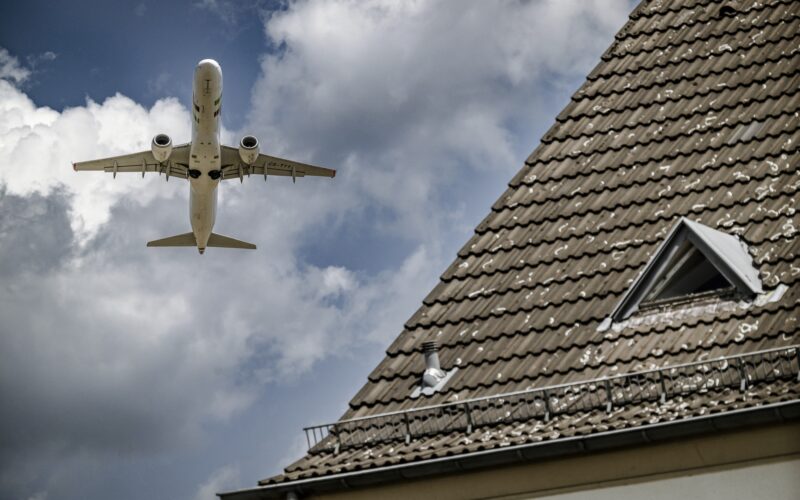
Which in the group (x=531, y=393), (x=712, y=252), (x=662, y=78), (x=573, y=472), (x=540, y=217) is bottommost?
(x=573, y=472)

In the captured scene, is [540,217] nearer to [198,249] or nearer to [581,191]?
[581,191]

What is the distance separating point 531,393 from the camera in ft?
36.2

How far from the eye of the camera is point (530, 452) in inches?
412

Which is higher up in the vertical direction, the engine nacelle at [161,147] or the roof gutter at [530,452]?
the engine nacelle at [161,147]

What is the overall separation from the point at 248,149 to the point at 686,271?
32.4 meters

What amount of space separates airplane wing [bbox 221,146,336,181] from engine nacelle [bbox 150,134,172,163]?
319cm

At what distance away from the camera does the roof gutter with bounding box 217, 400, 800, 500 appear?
32.2 feet

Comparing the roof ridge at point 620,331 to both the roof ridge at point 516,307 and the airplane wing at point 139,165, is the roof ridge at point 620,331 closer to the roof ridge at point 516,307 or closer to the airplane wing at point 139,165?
the roof ridge at point 516,307

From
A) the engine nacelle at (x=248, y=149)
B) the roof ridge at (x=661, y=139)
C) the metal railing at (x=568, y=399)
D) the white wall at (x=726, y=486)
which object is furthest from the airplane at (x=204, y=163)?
the white wall at (x=726, y=486)

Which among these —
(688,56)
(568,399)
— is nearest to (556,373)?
(568,399)

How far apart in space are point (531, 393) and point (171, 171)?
1395 inches

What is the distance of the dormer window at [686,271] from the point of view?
11.5m

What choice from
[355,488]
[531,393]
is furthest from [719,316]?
[355,488]

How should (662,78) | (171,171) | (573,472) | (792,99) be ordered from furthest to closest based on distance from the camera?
(171,171)
(662,78)
(792,99)
(573,472)
